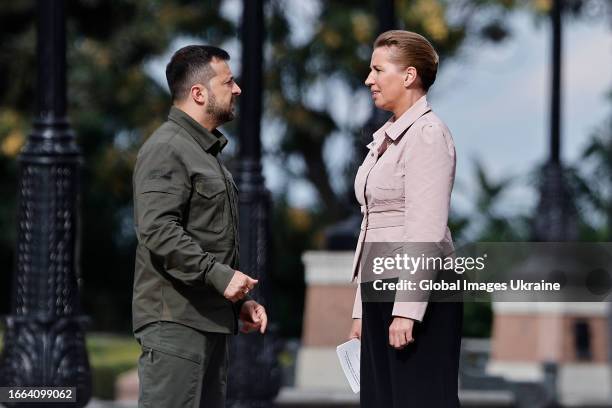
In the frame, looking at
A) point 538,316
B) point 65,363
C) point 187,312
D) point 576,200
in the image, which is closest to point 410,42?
point 187,312

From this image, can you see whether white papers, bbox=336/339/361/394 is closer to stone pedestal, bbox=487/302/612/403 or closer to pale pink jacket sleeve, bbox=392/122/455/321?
pale pink jacket sleeve, bbox=392/122/455/321

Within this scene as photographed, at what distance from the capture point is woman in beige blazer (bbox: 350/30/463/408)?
510 cm

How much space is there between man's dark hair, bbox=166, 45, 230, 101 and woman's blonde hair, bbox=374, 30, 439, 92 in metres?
0.65

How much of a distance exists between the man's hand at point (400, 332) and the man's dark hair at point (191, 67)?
3.81ft

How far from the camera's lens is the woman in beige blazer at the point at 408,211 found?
5.10 m

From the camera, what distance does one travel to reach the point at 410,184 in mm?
5125

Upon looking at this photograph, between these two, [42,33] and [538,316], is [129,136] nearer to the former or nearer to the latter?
[538,316]

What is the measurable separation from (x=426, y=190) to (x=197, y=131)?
3.04 feet

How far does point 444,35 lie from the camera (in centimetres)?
2559

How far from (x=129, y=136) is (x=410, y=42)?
868 inches

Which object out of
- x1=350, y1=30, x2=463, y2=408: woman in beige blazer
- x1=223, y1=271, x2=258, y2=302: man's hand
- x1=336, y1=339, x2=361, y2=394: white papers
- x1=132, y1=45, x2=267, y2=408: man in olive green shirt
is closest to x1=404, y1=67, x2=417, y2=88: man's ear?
x1=350, y1=30, x2=463, y2=408: woman in beige blazer

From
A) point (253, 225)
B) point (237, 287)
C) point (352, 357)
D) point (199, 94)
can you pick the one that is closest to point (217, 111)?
point (199, 94)

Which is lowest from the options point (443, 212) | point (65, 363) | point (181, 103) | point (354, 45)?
point (65, 363)

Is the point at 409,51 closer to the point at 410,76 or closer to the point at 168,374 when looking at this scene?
the point at 410,76
